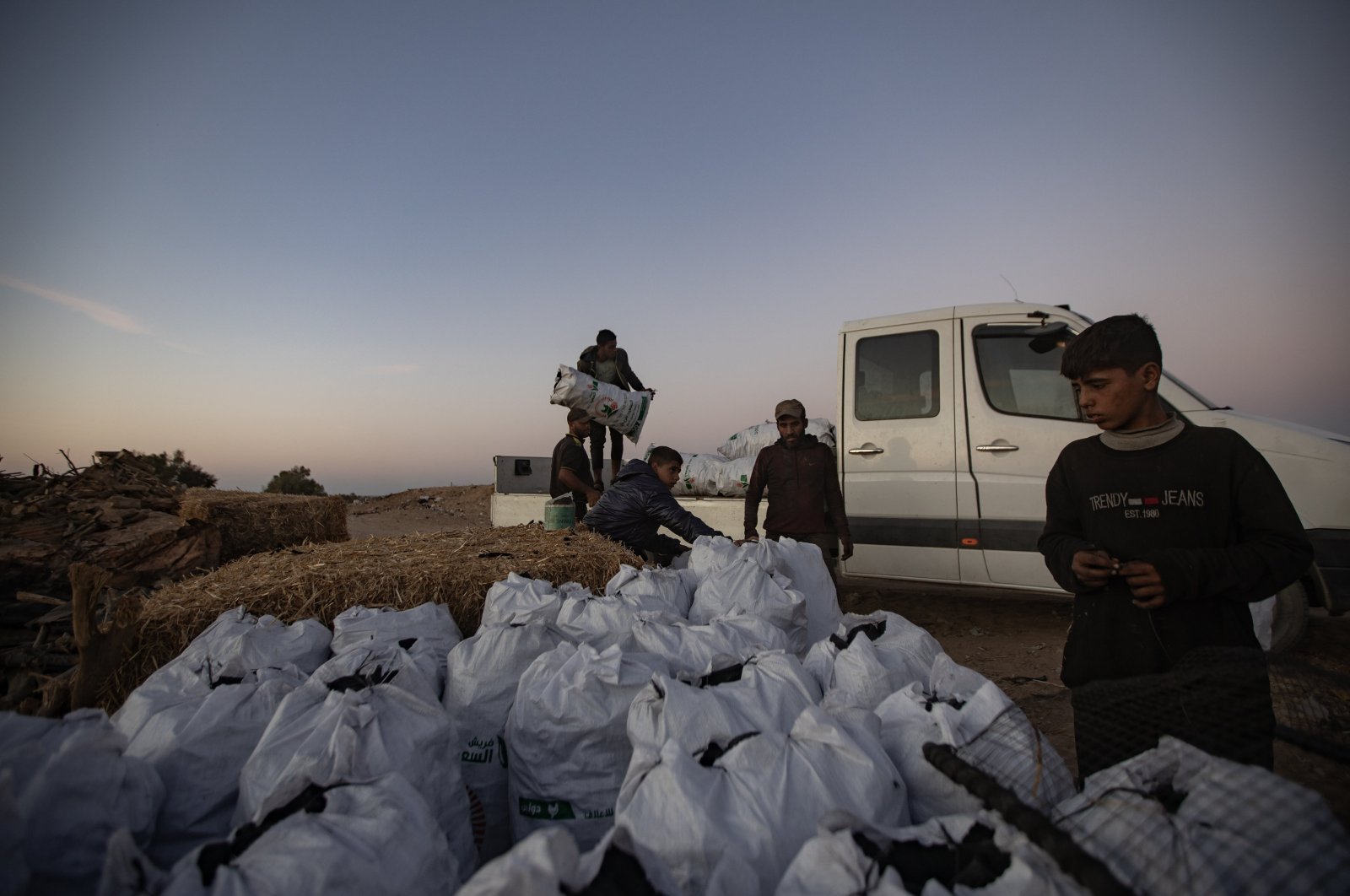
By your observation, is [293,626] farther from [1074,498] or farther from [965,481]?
[965,481]

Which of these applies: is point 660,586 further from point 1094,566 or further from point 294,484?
point 294,484

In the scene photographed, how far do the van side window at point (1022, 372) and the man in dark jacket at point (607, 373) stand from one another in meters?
3.26

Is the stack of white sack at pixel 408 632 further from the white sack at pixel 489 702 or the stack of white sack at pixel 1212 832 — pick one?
the stack of white sack at pixel 1212 832

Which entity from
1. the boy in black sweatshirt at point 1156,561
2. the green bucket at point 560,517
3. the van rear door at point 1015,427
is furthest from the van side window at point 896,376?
the boy in black sweatshirt at point 1156,561

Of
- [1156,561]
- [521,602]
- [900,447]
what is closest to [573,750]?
[521,602]

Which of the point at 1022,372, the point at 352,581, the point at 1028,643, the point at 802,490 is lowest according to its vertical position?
the point at 1028,643

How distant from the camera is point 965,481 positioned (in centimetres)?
464

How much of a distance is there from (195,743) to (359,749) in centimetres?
52

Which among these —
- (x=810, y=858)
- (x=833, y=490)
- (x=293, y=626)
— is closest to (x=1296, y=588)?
(x=833, y=490)

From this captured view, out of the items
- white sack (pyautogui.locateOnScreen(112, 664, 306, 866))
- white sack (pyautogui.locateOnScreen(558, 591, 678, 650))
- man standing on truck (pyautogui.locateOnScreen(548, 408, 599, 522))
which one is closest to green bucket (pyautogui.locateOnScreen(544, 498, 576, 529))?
man standing on truck (pyautogui.locateOnScreen(548, 408, 599, 522))

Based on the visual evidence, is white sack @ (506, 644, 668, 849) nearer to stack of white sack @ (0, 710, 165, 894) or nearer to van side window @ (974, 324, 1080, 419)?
stack of white sack @ (0, 710, 165, 894)

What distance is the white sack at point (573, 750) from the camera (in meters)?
1.83

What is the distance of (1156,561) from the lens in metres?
1.63

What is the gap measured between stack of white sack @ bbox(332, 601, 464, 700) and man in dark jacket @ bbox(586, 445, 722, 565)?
72.5 inches
